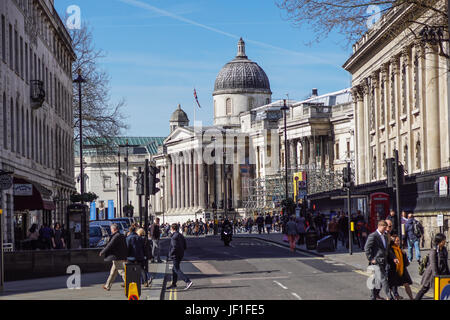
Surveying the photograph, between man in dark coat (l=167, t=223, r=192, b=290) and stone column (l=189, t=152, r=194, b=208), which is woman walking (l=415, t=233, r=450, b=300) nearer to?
man in dark coat (l=167, t=223, r=192, b=290)

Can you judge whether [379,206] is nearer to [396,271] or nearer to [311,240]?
[311,240]

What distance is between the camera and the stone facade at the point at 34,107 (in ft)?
128

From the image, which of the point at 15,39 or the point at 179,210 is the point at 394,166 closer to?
the point at 15,39

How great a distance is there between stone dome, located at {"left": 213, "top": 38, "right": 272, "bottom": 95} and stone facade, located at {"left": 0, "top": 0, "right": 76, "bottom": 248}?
9106cm

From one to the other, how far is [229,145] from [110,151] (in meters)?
80.9

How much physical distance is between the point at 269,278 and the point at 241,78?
A: 12960 centimetres

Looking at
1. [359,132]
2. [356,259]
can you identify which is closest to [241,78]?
[359,132]

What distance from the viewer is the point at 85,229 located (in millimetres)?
44781

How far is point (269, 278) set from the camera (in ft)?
94.8

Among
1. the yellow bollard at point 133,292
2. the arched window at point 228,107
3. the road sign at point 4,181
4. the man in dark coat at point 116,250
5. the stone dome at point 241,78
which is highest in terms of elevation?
the stone dome at point 241,78

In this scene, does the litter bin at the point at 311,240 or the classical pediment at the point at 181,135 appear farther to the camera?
the classical pediment at the point at 181,135

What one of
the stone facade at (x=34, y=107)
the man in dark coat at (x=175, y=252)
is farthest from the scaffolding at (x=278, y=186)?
the man in dark coat at (x=175, y=252)

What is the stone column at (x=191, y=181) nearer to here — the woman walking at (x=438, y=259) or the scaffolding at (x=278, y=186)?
the scaffolding at (x=278, y=186)

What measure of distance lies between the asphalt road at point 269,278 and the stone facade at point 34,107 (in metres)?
7.91
